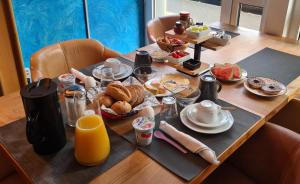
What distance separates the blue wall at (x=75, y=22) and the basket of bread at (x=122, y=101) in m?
1.54

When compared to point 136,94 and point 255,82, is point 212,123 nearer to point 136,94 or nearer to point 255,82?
point 136,94

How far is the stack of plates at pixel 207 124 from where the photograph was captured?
1.08m

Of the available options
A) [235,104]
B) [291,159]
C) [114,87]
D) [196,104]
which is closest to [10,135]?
[114,87]

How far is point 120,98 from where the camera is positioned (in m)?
1.15

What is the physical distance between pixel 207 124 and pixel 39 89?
577 mm

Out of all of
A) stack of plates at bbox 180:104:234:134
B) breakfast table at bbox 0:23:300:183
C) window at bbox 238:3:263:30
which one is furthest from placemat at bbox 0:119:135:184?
window at bbox 238:3:263:30

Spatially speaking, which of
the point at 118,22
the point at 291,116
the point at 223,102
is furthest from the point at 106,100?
Result: the point at 118,22

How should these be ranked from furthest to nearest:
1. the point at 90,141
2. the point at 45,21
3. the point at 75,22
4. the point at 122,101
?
1. the point at 75,22
2. the point at 45,21
3. the point at 122,101
4. the point at 90,141

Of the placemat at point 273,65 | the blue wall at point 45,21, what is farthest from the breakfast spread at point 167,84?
the blue wall at point 45,21

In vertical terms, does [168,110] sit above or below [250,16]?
below

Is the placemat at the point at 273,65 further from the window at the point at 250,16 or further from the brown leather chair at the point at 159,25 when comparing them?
the brown leather chair at the point at 159,25

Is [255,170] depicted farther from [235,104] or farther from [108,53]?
[108,53]

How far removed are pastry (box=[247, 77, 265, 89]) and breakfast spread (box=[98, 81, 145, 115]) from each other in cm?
54

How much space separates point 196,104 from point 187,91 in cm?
15
